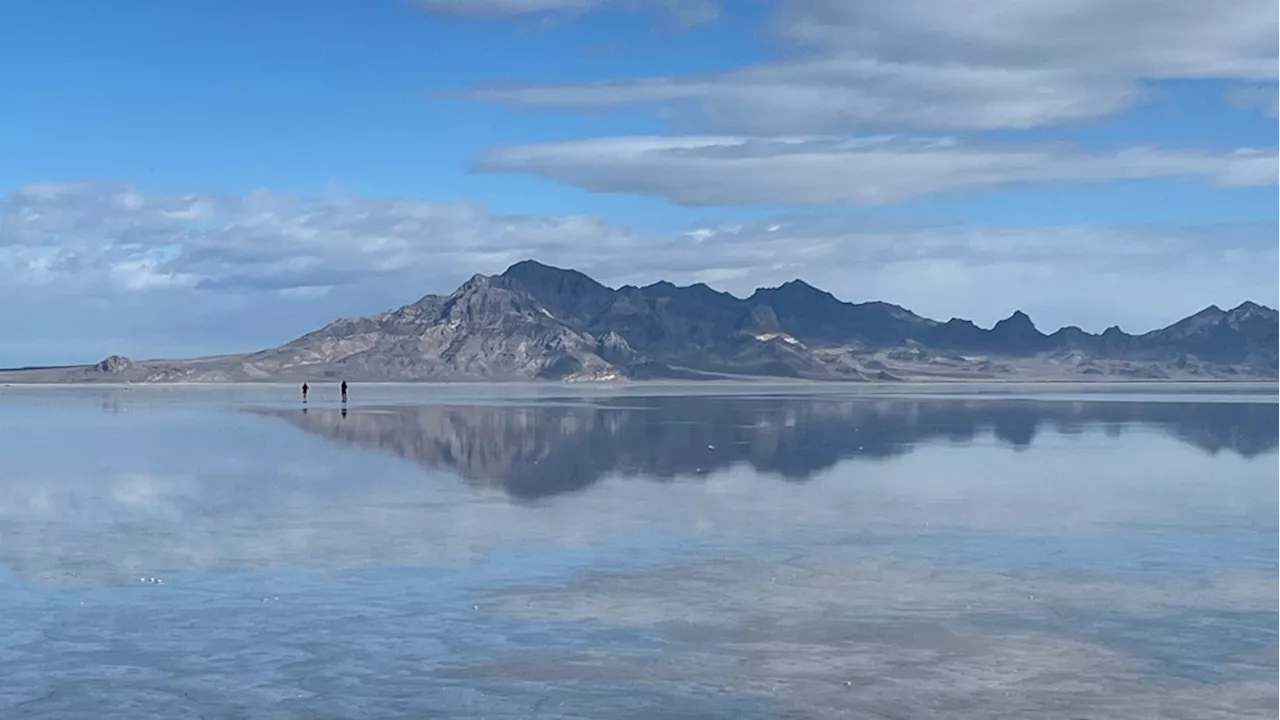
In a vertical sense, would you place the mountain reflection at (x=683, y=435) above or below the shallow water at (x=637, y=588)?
above

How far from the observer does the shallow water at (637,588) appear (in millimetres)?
15312

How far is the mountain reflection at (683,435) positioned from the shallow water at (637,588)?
73cm

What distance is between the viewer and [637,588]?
2150 cm

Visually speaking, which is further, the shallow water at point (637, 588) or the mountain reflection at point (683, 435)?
the mountain reflection at point (683, 435)

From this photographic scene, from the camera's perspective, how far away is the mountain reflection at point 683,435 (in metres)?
42.5

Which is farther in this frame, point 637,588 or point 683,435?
point 683,435

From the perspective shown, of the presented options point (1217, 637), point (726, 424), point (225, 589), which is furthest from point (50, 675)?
point (726, 424)

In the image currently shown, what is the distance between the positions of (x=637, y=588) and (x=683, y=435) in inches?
1530

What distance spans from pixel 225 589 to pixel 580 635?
611 centimetres

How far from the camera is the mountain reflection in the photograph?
42.5m

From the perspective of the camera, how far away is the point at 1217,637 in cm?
1806

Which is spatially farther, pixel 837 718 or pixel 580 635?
pixel 580 635

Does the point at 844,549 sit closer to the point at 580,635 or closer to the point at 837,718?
the point at 580,635

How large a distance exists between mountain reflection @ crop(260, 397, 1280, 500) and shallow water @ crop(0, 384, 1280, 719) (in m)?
0.73
